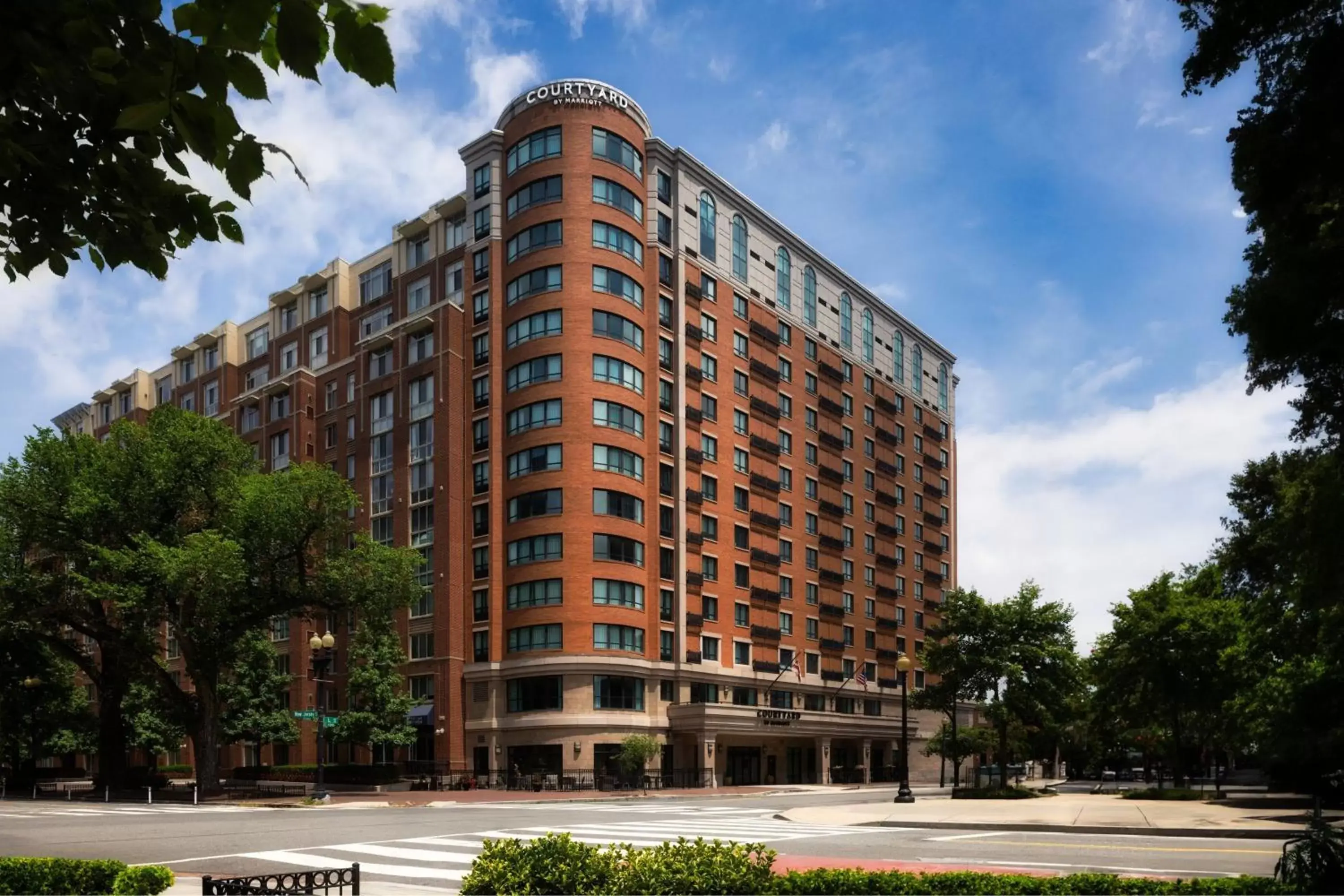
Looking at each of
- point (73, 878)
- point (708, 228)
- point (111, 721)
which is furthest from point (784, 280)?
point (73, 878)

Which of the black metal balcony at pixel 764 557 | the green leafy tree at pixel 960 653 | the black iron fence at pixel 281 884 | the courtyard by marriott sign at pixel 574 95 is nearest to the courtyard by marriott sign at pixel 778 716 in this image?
the black metal balcony at pixel 764 557

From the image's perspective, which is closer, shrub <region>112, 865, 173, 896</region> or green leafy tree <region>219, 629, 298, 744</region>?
shrub <region>112, 865, 173, 896</region>

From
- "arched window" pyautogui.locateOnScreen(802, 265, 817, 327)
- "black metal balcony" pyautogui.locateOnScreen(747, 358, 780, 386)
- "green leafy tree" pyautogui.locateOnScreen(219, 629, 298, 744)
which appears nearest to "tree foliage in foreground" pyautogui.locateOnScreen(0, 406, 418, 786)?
"green leafy tree" pyautogui.locateOnScreen(219, 629, 298, 744)

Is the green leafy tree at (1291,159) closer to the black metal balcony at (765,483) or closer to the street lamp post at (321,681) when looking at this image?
the street lamp post at (321,681)

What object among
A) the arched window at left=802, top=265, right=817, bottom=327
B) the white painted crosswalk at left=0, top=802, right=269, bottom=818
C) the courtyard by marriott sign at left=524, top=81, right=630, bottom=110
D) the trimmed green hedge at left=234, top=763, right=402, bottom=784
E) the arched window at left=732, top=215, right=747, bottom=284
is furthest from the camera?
the arched window at left=802, top=265, right=817, bottom=327

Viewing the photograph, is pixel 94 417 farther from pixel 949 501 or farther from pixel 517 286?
pixel 949 501

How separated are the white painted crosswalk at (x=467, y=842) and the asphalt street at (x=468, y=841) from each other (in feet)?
0.20

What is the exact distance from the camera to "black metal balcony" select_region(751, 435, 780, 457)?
252 ft

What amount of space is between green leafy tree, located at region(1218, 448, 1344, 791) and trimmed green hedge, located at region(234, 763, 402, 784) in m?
Result: 42.3

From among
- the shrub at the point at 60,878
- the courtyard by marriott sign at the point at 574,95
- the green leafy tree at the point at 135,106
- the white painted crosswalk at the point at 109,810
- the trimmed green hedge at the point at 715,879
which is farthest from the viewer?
the courtyard by marriott sign at the point at 574,95

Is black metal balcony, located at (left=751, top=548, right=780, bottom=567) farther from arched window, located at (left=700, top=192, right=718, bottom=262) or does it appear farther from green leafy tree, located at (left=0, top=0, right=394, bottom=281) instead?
green leafy tree, located at (left=0, top=0, right=394, bottom=281)

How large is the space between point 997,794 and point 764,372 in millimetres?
38182

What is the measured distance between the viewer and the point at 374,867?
18.5m

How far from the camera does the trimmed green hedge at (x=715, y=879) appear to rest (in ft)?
40.0
